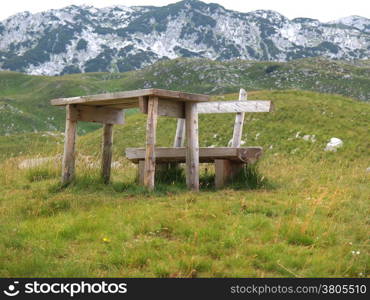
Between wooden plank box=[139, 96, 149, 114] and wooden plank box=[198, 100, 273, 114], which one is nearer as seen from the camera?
wooden plank box=[139, 96, 149, 114]

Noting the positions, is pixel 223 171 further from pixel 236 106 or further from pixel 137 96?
pixel 137 96

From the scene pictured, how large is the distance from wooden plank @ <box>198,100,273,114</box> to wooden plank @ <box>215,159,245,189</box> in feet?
4.48

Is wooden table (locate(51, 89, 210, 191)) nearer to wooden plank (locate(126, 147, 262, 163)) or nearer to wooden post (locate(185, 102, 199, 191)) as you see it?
wooden post (locate(185, 102, 199, 191))

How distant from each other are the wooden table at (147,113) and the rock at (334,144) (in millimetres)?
13539

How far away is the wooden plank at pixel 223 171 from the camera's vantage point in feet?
34.0

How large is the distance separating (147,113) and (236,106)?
2636 mm

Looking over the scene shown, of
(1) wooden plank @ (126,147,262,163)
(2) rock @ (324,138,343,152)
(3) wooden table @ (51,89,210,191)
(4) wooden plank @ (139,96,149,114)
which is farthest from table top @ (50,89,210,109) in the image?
(2) rock @ (324,138,343,152)

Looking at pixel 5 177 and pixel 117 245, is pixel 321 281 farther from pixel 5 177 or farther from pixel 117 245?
pixel 5 177

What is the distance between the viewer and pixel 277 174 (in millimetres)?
12914

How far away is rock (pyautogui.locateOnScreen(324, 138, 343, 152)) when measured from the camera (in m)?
22.2

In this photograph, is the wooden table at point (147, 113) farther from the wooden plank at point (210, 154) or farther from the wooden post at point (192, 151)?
the wooden plank at point (210, 154)

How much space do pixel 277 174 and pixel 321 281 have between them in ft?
27.3

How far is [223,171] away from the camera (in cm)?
1038

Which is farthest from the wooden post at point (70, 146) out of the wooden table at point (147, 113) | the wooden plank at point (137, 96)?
the wooden plank at point (137, 96)
